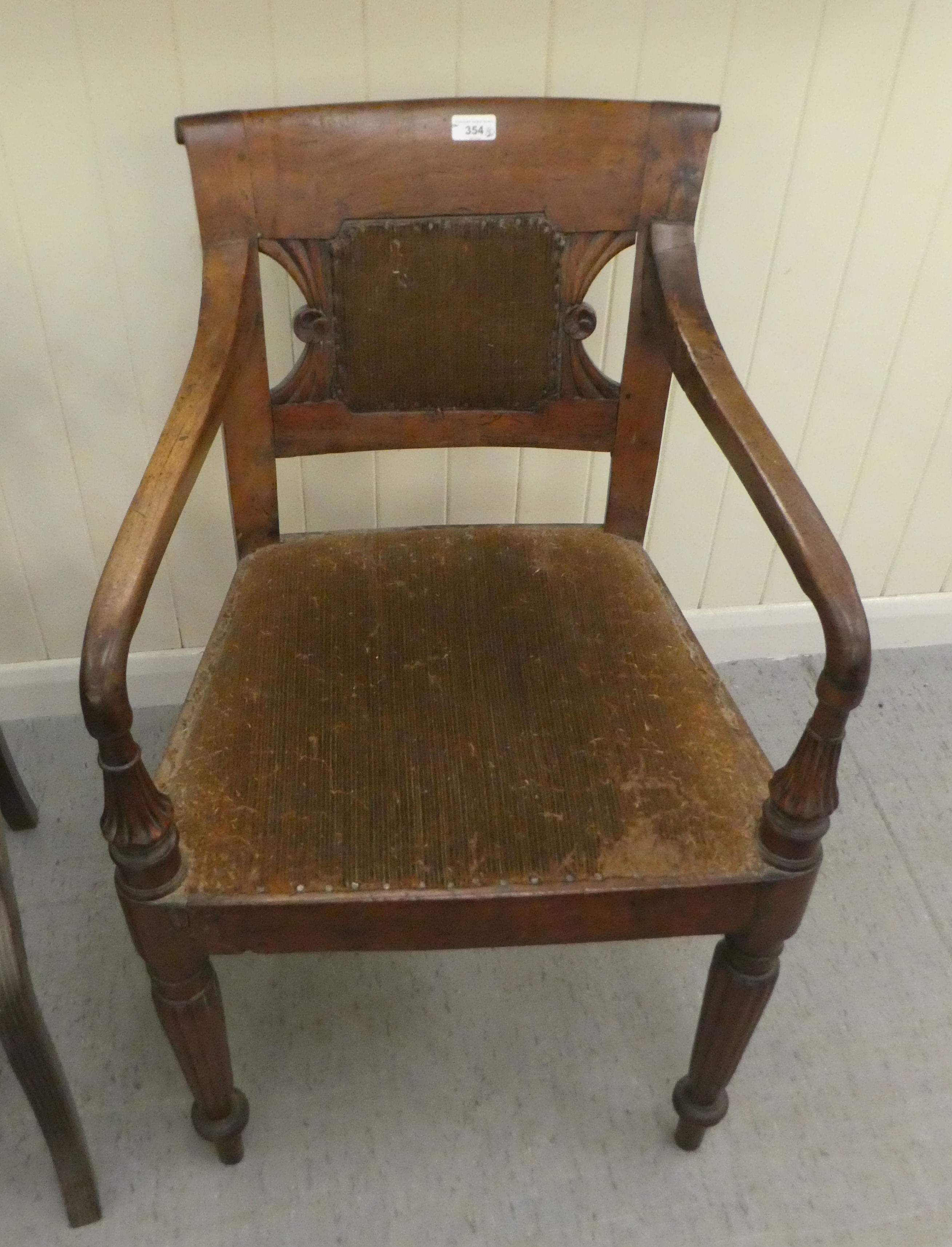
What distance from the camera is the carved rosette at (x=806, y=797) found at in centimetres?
72

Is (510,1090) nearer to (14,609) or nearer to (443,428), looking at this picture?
(443,428)

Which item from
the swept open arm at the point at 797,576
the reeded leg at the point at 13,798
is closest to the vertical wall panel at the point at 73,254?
the reeded leg at the point at 13,798

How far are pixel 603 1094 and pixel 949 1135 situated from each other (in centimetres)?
37

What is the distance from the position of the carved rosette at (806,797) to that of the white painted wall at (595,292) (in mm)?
698

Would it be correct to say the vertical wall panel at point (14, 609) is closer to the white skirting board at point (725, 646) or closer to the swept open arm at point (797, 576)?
the white skirting board at point (725, 646)

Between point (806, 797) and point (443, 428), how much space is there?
0.54 m

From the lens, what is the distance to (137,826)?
0.72 m

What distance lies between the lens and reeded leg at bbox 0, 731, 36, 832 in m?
1.28

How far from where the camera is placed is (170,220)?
114cm

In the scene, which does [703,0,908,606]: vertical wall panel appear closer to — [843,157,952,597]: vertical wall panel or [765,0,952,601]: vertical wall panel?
[765,0,952,601]: vertical wall panel

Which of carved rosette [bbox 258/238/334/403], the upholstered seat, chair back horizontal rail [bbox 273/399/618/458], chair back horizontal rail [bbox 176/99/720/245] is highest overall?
chair back horizontal rail [bbox 176/99/720/245]

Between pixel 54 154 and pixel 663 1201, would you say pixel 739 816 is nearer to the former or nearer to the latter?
pixel 663 1201

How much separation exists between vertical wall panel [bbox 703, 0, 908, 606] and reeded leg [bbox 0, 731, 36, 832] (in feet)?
3.44

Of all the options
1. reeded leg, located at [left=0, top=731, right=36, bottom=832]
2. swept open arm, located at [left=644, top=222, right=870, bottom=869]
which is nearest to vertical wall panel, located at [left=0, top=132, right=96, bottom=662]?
reeded leg, located at [left=0, top=731, right=36, bottom=832]
